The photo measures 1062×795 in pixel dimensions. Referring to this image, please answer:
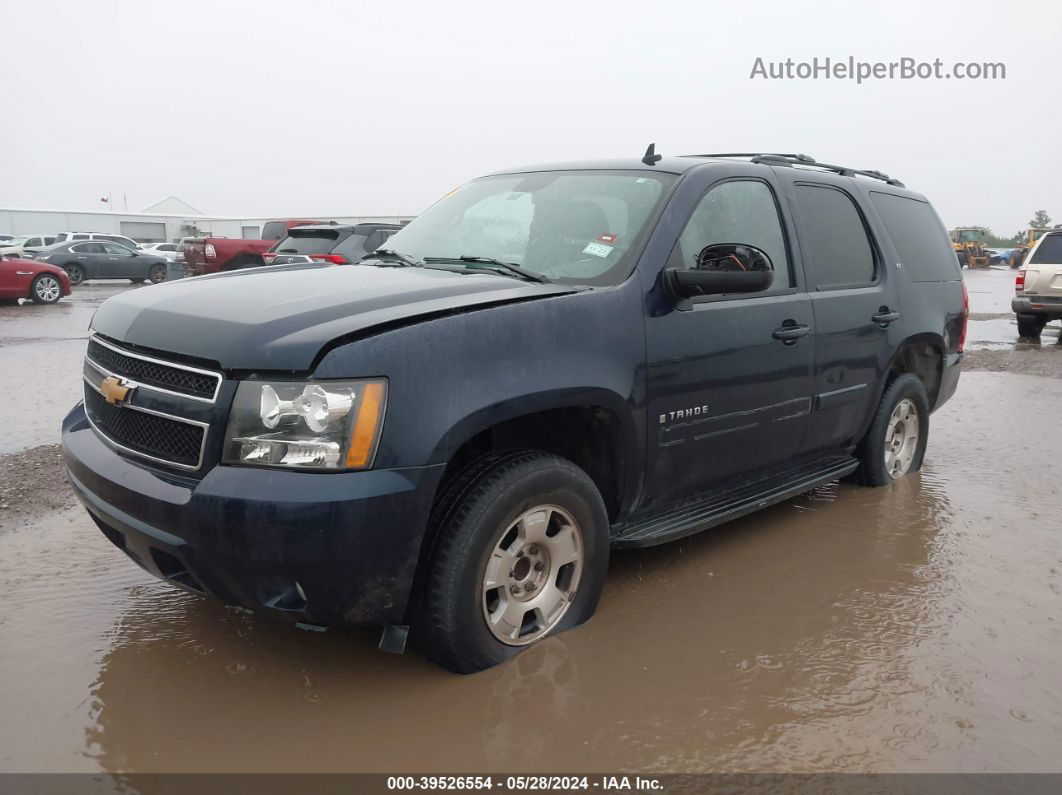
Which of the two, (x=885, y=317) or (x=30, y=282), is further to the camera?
(x=30, y=282)

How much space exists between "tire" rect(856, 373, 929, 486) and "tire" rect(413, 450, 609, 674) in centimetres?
245

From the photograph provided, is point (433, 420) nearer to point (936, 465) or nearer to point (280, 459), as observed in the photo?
point (280, 459)

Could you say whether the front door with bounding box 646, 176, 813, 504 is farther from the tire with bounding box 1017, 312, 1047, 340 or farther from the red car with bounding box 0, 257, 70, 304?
the red car with bounding box 0, 257, 70, 304

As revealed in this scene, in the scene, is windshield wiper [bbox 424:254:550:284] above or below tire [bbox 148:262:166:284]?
below

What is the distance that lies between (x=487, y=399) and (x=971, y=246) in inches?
2105

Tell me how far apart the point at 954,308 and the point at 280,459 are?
4.66m

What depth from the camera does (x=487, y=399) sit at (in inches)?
107

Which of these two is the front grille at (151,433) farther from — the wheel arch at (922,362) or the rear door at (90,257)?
the rear door at (90,257)

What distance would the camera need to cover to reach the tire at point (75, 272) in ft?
82.6

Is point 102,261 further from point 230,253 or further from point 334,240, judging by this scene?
point 334,240

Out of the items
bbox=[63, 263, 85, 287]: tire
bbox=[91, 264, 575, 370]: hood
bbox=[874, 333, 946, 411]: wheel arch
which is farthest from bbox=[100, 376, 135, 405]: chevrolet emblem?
bbox=[63, 263, 85, 287]: tire

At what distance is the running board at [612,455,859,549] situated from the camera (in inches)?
134

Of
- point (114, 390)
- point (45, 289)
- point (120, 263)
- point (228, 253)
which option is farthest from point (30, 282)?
point (114, 390)

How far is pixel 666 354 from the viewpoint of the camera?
A: 331 centimetres
